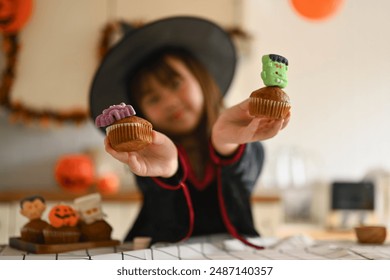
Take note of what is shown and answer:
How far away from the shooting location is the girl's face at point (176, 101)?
0.63m

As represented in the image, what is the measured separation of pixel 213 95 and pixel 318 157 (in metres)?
1.25

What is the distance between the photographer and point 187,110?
658 millimetres

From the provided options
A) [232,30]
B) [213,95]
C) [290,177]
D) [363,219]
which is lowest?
[363,219]

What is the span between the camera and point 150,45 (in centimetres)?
68

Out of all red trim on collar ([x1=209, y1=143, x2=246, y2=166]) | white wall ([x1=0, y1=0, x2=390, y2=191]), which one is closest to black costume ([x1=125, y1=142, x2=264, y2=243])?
red trim on collar ([x1=209, y1=143, x2=246, y2=166])

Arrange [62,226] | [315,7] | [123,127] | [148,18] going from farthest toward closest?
1. [148,18]
2. [315,7]
3. [62,226]
4. [123,127]

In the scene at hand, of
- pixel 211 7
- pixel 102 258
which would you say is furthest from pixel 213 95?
pixel 211 7

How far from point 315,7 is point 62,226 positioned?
1.24 ft

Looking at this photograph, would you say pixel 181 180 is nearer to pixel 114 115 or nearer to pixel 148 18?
pixel 114 115

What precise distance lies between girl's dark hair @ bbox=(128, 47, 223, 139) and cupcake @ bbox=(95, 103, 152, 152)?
10.2 inches

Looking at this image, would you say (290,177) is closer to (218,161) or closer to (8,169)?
(8,169)

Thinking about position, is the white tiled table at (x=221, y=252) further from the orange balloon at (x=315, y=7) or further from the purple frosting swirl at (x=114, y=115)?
the orange balloon at (x=315, y=7)

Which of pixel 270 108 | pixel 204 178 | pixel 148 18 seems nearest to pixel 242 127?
pixel 270 108

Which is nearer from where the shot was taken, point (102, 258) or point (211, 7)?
point (102, 258)
